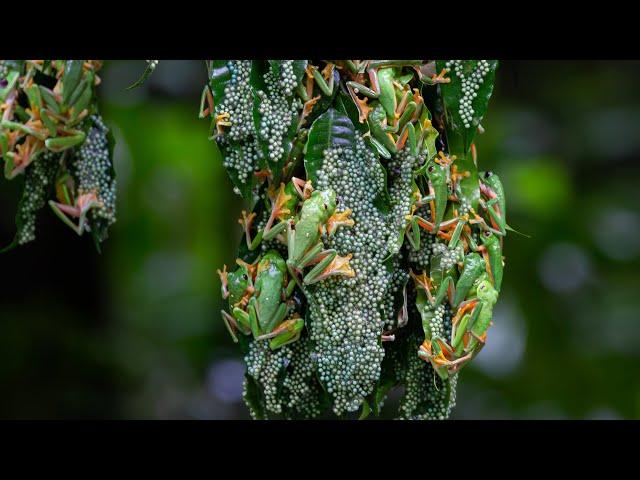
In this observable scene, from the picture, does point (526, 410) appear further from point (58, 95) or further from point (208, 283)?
point (58, 95)

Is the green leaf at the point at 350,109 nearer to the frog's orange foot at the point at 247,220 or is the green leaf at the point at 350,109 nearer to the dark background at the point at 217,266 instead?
the frog's orange foot at the point at 247,220

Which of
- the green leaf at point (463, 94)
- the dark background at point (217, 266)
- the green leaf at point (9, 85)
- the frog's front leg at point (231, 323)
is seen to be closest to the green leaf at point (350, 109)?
the green leaf at point (463, 94)

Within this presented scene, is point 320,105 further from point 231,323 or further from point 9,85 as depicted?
point 9,85

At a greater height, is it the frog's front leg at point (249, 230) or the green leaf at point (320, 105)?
the green leaf at point (320, 105)

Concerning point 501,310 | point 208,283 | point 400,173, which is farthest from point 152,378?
point 400,173

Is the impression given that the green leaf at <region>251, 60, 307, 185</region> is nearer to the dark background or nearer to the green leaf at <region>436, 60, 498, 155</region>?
Result: the green leaf at <region>436, 60, 498, 155</region>

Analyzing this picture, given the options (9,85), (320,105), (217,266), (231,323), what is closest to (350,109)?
(320,105)
